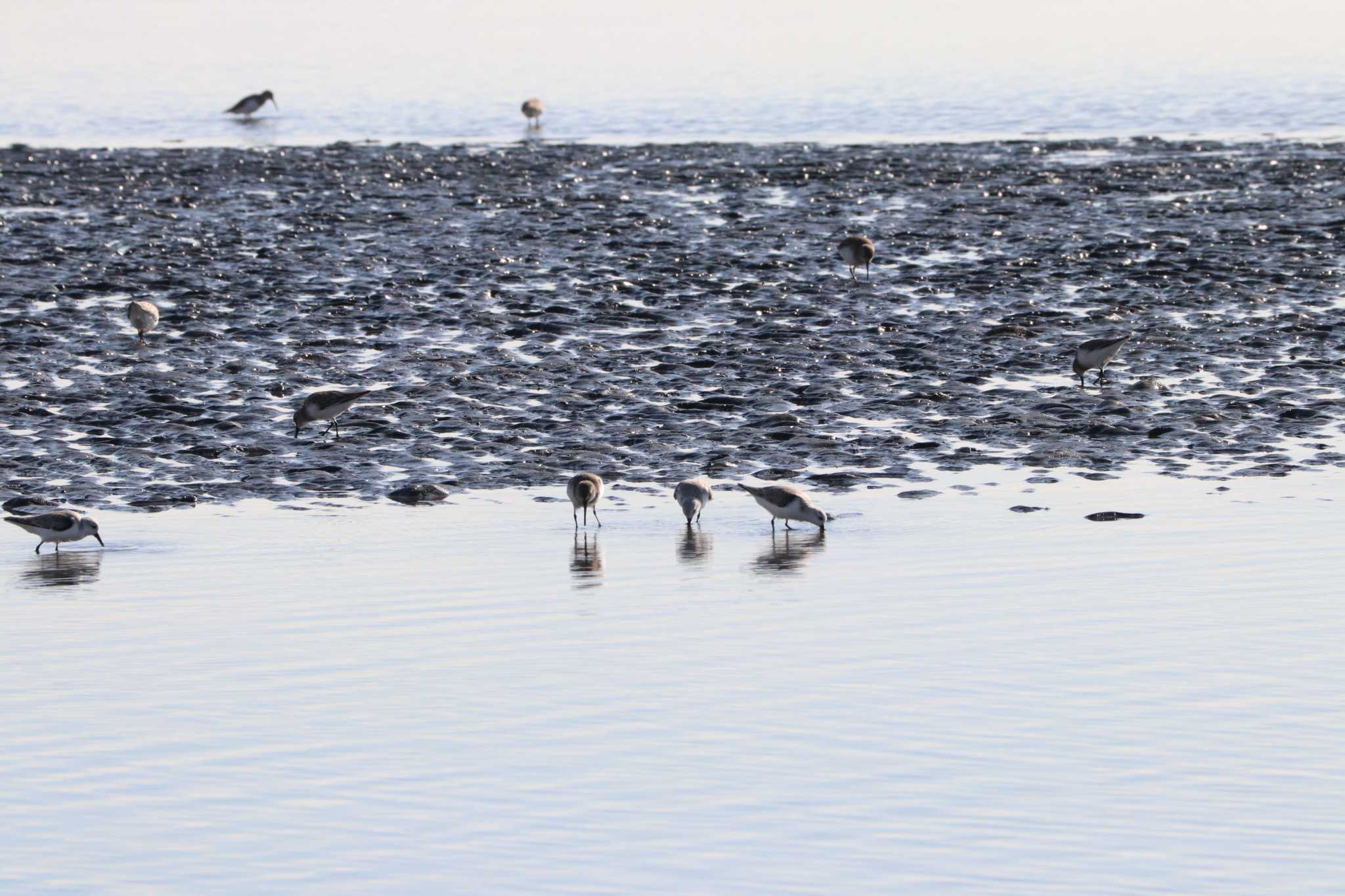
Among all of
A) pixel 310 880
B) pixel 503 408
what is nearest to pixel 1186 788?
pixel 310 880

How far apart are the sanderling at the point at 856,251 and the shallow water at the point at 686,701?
1052 centimetres

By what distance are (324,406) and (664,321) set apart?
6229 mm

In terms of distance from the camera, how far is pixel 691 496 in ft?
47.2

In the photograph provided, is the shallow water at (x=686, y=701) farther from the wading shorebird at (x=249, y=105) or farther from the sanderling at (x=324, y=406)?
the wading shorebird at (x=249, y=105)

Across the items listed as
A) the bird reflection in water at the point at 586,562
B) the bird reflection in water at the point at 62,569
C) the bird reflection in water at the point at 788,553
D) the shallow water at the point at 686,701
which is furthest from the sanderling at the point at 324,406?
the bird reflection in water at the point at 788,553

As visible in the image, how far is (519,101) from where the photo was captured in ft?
181

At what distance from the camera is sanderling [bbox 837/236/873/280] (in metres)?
25.2

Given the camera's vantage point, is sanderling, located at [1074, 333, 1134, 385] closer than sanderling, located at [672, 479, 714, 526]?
No

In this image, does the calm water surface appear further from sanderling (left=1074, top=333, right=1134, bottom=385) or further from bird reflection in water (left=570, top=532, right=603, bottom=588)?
bird reflection in water (left=570, top=532, right=603, bottom=588)

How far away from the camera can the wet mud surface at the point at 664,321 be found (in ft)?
55.5

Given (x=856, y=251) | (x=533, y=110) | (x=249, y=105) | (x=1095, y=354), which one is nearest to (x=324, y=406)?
(x=1095, y=354)

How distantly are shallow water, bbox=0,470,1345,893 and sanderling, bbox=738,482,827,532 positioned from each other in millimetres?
194

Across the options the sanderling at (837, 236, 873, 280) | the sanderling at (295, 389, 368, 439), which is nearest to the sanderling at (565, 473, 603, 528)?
the sanderling at (295, 389, 368, 439)

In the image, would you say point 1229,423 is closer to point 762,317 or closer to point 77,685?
point 762,317
